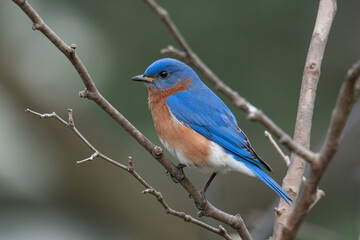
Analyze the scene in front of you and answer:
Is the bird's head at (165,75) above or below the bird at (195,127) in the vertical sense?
above

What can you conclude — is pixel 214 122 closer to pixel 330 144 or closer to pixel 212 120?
pixel 212 120

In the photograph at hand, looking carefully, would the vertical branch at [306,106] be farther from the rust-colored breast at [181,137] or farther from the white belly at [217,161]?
the rust-colored breast at [181,137]

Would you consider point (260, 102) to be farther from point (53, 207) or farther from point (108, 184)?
point (53, 207)

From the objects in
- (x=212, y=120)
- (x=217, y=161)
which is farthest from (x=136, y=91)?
(x=217, y=161)

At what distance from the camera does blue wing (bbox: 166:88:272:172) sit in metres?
3.99

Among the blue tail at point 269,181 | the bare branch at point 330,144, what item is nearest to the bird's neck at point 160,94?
the blue tail at point 269,181

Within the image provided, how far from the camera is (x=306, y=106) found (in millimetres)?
3246

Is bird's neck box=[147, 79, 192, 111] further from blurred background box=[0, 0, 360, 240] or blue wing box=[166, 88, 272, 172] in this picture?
blurred background box=[0, 0, 360, 240]

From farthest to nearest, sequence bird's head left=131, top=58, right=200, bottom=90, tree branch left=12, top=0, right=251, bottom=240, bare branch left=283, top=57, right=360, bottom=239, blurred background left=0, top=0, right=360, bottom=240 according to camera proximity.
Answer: blurred background left=0, top=0, right=360, bottom=240 → bird's head left=131, top=58, right=200, bottom=90 → tree branch left=12, top=0, right=251, bottom=240 → bare branch left=283, top=57, right=360, bottom=239

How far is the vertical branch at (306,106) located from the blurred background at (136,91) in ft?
9.48

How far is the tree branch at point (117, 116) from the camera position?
2.50 meters

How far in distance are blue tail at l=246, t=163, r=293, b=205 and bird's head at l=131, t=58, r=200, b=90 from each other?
104 centimetres

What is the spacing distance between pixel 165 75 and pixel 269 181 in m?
1.41

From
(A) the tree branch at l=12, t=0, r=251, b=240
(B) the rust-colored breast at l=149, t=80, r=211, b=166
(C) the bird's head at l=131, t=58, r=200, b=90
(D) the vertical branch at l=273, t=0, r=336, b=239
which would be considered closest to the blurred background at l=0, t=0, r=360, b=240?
(C) the bird's head at l=131, t=58, r=200, b=90
